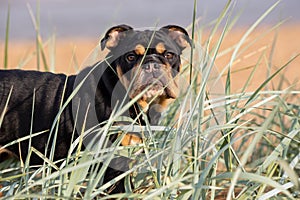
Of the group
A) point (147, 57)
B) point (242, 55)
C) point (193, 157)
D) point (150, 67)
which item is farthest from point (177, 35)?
point (242, 55)

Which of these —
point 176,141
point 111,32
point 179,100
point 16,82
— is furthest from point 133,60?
point 176,141

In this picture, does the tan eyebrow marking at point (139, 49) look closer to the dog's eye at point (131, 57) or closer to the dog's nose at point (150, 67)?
the dog's eye at point (131, 57)

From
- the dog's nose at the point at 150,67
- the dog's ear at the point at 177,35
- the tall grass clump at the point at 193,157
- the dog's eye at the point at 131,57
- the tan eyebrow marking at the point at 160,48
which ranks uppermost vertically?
the dog's ear at the point at 177,35

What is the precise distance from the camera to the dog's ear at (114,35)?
3.46m

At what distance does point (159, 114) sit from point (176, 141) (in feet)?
4.53

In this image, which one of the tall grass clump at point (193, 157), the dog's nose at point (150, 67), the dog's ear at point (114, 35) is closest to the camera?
the tall grass clump at point (193, 157)

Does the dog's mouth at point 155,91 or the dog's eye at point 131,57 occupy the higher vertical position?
the dog's eye at point 131,57

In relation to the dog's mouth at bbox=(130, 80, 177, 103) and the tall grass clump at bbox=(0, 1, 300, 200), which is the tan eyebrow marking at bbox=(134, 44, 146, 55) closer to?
the dog's mouth at bbox=(130, 80, 177, 103)

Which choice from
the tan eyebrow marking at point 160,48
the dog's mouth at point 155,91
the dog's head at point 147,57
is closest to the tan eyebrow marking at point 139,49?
the dog's head at point 147,57

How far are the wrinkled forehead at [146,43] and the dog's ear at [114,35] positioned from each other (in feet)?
0.13

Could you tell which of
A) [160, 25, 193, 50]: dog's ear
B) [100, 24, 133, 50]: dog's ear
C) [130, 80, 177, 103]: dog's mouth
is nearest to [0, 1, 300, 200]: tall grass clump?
[160, 25, 193, 50]: dog's ear

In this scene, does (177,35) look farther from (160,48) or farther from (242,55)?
(242,55)

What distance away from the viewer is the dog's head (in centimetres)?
331

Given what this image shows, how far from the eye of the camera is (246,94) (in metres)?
2.75
